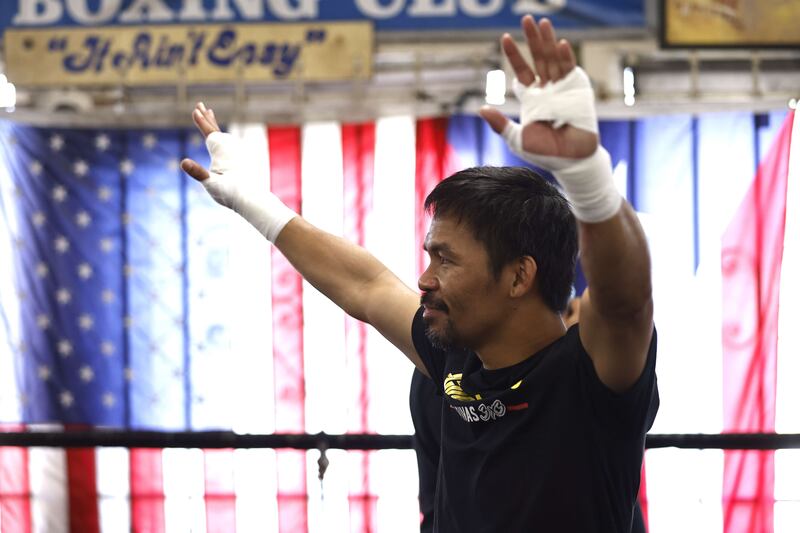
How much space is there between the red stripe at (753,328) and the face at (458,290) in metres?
3.18

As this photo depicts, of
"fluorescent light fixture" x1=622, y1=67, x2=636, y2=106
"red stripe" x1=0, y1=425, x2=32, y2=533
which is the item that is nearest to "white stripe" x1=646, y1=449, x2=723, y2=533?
"fluorescent light fixture" x1=622, y1=67, x2=636, y2=106

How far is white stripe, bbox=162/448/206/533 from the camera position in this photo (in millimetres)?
4328

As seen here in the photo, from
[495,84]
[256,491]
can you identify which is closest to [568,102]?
[495,84]

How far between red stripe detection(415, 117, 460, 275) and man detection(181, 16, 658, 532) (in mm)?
2863

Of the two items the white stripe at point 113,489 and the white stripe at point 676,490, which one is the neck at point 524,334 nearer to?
the white stripe at point 676,490

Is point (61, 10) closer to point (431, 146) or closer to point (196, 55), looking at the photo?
point (196, 55)

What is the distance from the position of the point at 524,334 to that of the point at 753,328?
3225 mm

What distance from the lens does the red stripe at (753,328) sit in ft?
13.7

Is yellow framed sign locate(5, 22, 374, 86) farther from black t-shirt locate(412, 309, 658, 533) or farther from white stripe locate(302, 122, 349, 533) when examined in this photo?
black t-shirt locate(412, 309, 658, 533)

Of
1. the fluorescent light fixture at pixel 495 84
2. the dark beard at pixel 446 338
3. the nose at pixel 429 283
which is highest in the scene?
the fluorescent light fixture at pixel 495 84

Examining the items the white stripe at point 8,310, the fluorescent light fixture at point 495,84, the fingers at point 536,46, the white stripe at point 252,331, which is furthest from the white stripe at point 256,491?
the fingers at point 536,46

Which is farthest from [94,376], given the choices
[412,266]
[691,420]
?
[691,420]

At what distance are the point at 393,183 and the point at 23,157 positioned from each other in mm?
1690

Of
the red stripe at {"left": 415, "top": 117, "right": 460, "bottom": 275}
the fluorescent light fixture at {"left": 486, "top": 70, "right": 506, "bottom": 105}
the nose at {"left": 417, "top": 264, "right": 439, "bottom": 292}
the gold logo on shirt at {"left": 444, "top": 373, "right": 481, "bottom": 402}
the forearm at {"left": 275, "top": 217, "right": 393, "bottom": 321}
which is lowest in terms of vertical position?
the gold logo on shirt at {"left": 444, "top": 373, "right": 481, "bottom": 402}
